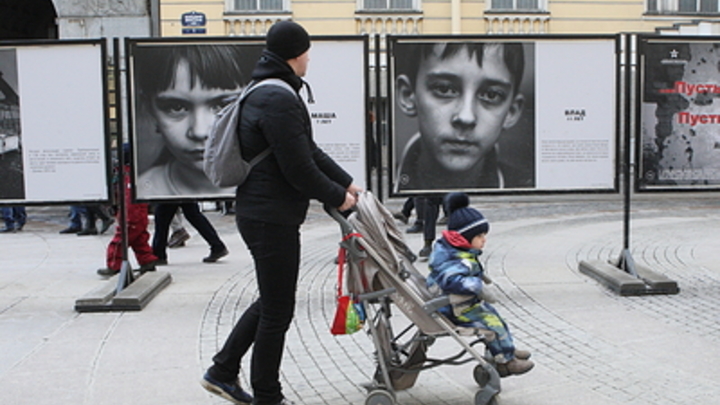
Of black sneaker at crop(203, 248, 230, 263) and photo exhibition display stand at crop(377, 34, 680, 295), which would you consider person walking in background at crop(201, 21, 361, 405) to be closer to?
photo exhibition display stand at crop(377, 34, 680, 295)

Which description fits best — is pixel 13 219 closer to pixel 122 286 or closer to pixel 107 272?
pixel 107 272

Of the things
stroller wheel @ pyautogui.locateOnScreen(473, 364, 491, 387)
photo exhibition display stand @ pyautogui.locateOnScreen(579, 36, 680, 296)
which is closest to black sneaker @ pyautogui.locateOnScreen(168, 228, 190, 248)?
photo exhibition display stand @ pyautogui.locateOnScreen(579, 36, 680, 296)

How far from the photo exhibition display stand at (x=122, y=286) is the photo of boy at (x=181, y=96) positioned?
17 cm

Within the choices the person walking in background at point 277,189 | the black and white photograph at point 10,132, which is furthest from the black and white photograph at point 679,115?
the black and white photograph at point 10,132

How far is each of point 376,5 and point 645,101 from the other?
14963 mm

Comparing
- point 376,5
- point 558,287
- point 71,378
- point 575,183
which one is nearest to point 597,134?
point 575,183

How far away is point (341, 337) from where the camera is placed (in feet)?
18.6

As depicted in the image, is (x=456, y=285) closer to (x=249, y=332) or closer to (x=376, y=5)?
(x=249, y=332)

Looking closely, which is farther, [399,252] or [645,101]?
[645,101]

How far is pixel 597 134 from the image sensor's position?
713cm

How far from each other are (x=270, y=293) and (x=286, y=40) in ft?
4.06

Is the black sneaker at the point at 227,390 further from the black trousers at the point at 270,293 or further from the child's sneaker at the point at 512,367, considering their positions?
the child's sneaker at the point at 512,367

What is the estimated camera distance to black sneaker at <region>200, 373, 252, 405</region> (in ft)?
14.1

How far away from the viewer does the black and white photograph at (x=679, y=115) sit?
7.09 meters
